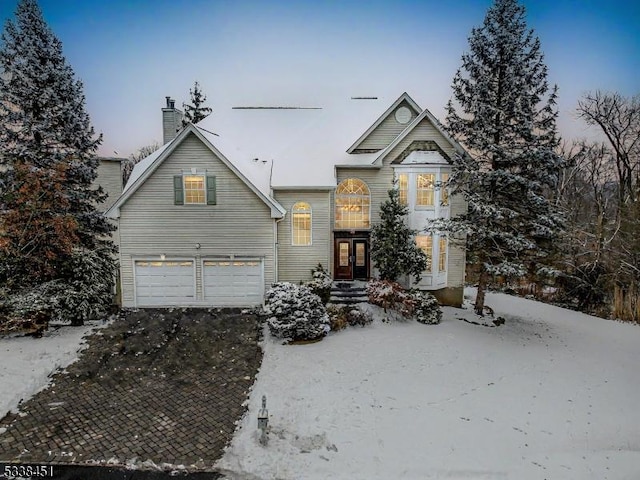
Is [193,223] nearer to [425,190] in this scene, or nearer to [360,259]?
[360,259]

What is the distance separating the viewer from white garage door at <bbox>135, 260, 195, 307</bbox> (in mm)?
16094

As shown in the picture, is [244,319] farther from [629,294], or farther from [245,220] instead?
[629,294]

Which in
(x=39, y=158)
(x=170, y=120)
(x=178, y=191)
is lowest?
(x=178, y=191)

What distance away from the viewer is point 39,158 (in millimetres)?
13602

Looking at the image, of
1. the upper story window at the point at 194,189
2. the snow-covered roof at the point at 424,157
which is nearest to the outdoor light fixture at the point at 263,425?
the upper story window at the point at 194,189

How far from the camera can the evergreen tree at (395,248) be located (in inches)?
619

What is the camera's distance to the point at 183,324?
14156 millimetres

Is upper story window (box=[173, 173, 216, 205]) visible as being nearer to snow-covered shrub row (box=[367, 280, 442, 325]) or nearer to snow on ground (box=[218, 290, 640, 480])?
snow on ground (box=[218, 290, 640, 480])

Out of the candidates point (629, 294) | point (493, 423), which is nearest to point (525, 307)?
point (629, 294)

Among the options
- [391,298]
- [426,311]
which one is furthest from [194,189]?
[426,311]

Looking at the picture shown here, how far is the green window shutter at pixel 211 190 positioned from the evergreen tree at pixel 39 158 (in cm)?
474

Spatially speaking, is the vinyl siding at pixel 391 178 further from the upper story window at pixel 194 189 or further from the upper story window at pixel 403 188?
the upper story window at pixel 194 189

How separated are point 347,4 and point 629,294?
24390 millimetres

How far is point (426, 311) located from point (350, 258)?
4671mm
